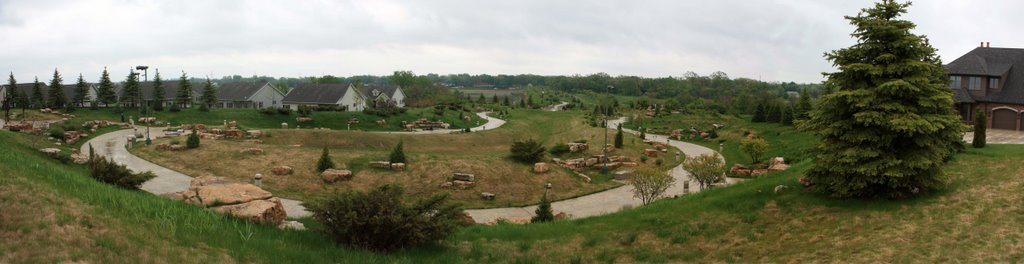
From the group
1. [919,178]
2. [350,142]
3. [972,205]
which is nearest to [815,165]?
[919,178]

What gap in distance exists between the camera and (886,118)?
1227cm

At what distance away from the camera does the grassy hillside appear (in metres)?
7.88

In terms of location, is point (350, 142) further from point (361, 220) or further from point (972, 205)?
point (972, 205)

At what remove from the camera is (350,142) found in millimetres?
39625

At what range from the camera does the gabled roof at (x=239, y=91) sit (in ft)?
246

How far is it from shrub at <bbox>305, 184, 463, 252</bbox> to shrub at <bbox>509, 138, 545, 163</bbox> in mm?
17956

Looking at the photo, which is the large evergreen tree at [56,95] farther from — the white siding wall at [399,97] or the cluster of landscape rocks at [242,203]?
the cluster of landscape rocks at [242,203]

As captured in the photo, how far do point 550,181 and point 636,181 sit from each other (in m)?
5.83

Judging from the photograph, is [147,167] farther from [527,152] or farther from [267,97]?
[267,97]

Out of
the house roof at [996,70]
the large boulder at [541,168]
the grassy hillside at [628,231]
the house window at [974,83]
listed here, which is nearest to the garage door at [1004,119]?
the house roof at [996,70]

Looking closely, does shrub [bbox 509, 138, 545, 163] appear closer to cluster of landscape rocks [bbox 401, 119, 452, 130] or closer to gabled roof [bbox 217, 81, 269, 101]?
cluster of landscape rocks [bbox 401, 119, 452, 130]

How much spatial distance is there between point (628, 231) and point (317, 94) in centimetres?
6646

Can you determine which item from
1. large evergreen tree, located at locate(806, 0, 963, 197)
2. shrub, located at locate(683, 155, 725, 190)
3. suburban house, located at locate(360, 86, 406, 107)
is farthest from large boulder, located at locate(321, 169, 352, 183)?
suburban house, located at locate(360, 86, 406, 107)

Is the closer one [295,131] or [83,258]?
[83,258]
